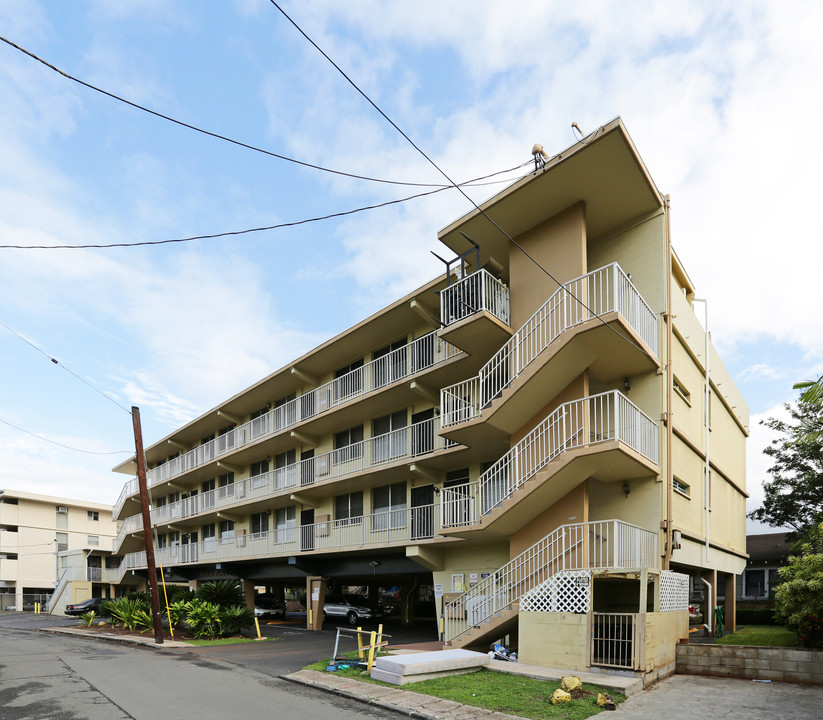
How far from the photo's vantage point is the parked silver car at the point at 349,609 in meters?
28.7

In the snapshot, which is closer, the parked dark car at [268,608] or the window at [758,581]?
the window at [758,581]

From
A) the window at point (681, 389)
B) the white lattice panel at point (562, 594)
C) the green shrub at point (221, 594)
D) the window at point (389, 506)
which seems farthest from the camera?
the green shrub at point (221, 594)

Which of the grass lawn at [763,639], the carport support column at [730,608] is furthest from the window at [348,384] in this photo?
the carport support column at [730,608]

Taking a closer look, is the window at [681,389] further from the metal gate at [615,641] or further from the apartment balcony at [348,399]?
Result: the metal gate at [615,641]

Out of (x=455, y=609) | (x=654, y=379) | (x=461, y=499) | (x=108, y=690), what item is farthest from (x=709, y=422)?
(x=108, y=690)

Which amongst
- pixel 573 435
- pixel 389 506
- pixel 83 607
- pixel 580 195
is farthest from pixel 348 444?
pixel 83 607

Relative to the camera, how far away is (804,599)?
1234 centimetres

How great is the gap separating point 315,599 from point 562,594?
14.9m

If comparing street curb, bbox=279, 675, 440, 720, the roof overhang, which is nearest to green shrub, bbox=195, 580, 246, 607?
street curb, bbox=279, 675, 440, 720

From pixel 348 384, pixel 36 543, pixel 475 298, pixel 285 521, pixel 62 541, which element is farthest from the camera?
pixel 62 541

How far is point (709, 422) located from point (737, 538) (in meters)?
5.66

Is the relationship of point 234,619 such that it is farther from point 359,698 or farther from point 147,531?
point 359,698

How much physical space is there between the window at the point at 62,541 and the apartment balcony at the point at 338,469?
35010mm

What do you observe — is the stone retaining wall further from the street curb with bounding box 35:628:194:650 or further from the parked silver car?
the parked silver car
